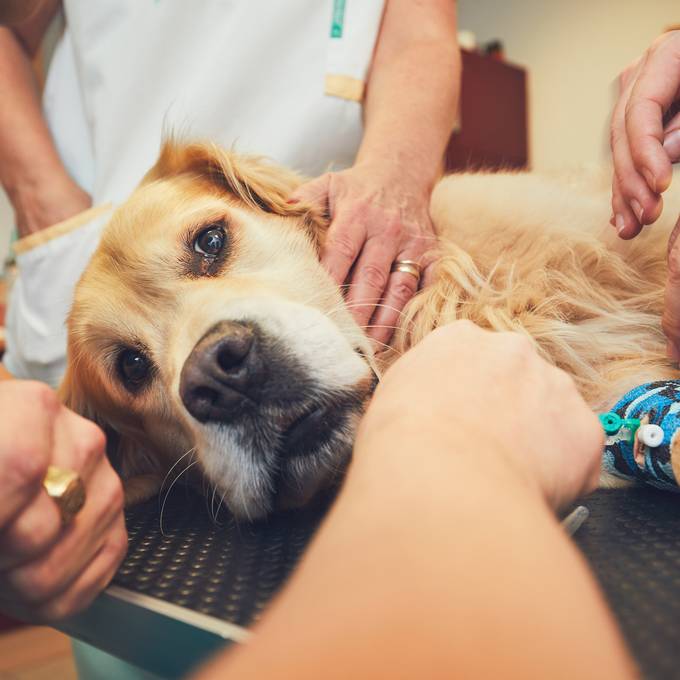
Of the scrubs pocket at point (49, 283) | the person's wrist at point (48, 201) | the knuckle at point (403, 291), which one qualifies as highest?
the knuckle at point (403, 291)

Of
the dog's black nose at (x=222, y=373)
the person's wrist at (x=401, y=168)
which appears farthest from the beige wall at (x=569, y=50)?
the dog's black nose at (x=222, y=373)

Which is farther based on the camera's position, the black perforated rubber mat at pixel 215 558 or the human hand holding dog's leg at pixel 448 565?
the black perforated rubber mat at pixel 215 558

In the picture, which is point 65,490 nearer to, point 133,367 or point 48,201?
point 133,367

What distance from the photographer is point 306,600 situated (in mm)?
321

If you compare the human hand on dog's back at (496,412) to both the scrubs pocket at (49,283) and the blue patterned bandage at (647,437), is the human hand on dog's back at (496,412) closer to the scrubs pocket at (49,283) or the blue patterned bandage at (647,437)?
the blue patterned bandage at (647,437)

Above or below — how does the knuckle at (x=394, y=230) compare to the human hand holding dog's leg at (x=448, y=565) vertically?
Result: below

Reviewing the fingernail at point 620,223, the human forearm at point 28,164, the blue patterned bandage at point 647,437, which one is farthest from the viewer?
the human forearm at point 28,164

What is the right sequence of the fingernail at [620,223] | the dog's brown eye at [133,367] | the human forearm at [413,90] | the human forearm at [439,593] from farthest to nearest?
the human forearm at [413,90] < the dog's brown eye at [133,367] < the fingernail at [620,223] < the human forearm at [439,593]

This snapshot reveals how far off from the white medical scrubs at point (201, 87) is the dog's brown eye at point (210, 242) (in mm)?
500

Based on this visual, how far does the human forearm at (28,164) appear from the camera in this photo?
165 cm

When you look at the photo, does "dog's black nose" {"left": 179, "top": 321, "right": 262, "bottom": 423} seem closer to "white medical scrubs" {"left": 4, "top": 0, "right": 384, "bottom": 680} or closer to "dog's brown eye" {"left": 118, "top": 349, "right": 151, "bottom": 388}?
"dog's brown eye" {"left": 118, "top": 349, "right": 151, "bottom": 388}

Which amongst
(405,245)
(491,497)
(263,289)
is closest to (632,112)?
(405,245)

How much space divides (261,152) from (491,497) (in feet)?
4.53

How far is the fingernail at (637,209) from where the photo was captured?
2.81 feet
